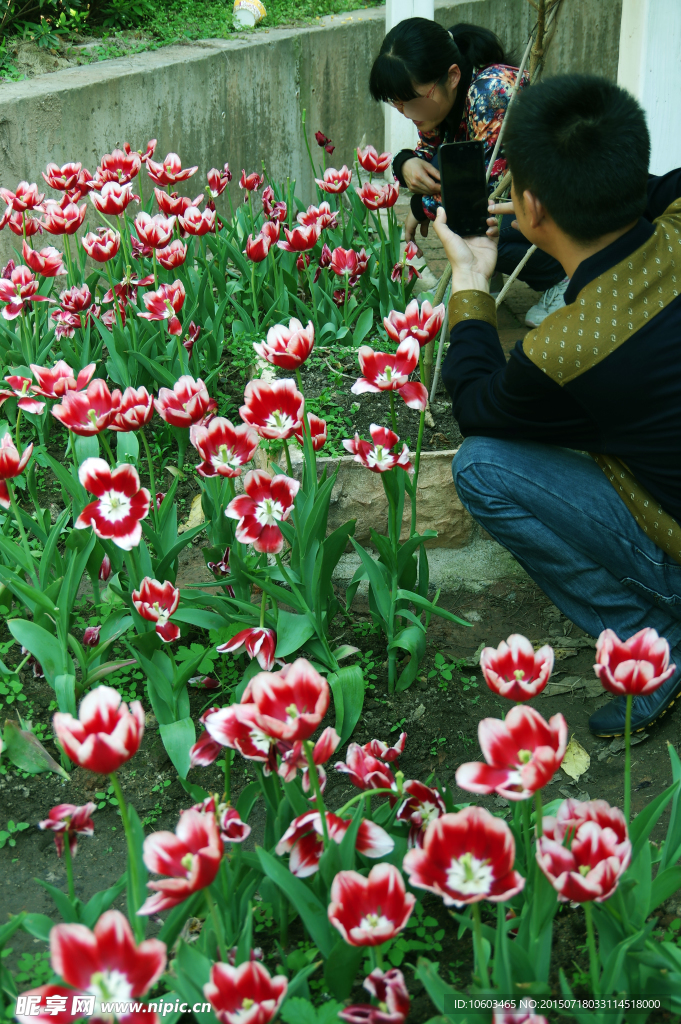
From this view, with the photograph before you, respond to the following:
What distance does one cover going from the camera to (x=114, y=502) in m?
1.64

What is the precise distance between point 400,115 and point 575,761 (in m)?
3.72

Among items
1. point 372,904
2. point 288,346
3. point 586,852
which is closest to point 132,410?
point 288,346

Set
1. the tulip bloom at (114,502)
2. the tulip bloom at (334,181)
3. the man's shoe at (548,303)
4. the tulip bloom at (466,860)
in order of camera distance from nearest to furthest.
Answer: the tulip bloom at (466,860)
the tulip bloom at (114,502)
the tulip bloom at (334,181)
the man's shoe at (548,303)

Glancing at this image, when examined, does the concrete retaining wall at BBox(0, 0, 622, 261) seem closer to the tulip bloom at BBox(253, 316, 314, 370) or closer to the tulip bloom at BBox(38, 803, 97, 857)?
the tulip bloom at BBox(253, 316, 314, 370)

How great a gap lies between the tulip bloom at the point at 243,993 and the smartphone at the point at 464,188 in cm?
171

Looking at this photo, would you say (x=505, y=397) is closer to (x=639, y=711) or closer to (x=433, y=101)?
(x=639, y=711)

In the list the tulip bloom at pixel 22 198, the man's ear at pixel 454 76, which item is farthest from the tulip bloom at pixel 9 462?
the man's ear at pixel 454 76

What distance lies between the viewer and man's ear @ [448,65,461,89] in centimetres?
298

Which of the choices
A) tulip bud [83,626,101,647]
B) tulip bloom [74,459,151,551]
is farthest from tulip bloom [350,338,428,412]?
tulip bud [83,626,101,647]

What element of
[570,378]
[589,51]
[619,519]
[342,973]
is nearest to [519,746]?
[342,973]

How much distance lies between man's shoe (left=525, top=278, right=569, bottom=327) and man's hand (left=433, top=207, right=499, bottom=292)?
3.93 ft

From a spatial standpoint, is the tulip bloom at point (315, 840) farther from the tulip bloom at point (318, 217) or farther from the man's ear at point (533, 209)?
the tulip bloom at point (318, 217)

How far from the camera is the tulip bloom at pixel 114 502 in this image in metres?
1.62

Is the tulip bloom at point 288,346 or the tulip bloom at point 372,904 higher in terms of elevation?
the tulip bloom at point 288,346
